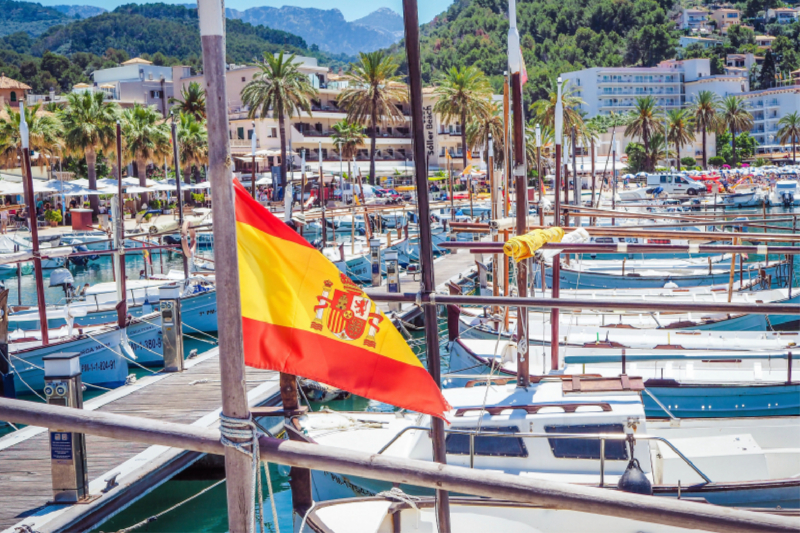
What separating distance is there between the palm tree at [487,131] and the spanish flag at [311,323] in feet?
186

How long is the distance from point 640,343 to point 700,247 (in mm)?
9811

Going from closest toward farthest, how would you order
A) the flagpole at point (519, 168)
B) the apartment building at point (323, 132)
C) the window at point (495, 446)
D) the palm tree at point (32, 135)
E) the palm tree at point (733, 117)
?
1. the window at point (495, 446)
2. the flagpole at point (519, 168)
3. the palm tree at point (32, 135)
4. the apartment building at point (323, 132)
5. the palm tree at point (733, 117)

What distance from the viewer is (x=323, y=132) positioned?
9119 centimetres

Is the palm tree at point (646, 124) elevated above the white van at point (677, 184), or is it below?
above

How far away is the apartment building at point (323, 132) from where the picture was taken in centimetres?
8638

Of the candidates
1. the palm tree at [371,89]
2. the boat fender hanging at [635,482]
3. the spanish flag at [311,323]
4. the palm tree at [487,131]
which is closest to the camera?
the spanish flag at [311,323]

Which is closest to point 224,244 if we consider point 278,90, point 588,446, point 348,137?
point 588,446

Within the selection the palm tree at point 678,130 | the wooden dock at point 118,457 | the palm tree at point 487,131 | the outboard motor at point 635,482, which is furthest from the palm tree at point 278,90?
the outboard motor at point 635,482

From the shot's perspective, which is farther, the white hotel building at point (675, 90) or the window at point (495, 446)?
the white hotel building at point (675, 90)

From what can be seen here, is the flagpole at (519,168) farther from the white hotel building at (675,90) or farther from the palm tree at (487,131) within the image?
the white hotel building at (675,90)

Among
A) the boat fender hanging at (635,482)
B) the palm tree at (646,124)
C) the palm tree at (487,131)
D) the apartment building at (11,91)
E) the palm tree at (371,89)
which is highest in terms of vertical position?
the apartment building at (11,91)

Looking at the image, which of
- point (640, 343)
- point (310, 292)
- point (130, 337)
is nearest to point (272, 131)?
point (130, 337)

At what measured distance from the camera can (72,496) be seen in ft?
35.9

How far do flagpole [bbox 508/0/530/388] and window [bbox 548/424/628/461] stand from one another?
1.68 metres
